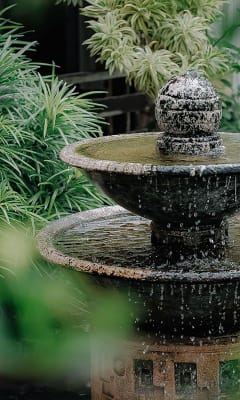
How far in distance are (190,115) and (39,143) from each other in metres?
1.78

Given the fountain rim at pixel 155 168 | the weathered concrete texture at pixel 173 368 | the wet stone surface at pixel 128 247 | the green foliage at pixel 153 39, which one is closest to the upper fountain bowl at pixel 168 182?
the fountain rim at pixel 155 168

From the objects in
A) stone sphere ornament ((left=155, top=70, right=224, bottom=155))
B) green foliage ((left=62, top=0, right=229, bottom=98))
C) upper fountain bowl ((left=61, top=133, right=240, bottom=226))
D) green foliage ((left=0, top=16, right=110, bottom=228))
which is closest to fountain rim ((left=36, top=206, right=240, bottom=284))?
upper fountain bowl ((left=61, top=133, right=240, bottom=226))

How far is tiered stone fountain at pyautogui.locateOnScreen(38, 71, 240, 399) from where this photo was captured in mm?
3639

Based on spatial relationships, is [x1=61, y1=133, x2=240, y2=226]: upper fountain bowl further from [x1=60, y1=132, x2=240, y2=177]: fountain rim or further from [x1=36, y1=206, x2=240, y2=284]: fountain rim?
[x1=36, y1=206, x2=240, y2=284]: fountain rim

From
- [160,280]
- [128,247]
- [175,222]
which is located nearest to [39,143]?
[128,247]

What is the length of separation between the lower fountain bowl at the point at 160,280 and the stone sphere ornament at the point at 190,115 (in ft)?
1.56

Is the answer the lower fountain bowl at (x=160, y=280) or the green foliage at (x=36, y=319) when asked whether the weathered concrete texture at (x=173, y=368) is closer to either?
the lower fountain bowl at (x=160, y=280)

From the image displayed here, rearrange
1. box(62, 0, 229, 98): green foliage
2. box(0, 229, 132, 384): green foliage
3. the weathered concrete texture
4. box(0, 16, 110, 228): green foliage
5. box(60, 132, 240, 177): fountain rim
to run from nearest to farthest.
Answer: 1. box(60, 132, 240, 177): fountain rim
2. the weathered concrete texture
3. box(0, 229, 132, 384): green foliage
4. box(0, 16, 110, 228): green foliage
5. box(62, 0, 229, 98): green foliage

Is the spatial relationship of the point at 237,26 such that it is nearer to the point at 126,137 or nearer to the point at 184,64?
the point at 184,64

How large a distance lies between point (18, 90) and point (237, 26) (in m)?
3.22

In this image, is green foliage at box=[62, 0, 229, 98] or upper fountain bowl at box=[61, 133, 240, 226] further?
green foliage at box=[62, 0, 229, 98]

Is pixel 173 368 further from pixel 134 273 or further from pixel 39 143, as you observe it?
pixel 39 143

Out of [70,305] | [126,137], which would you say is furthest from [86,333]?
[126,137]

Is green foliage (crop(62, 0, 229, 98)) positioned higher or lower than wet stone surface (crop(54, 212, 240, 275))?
higher
